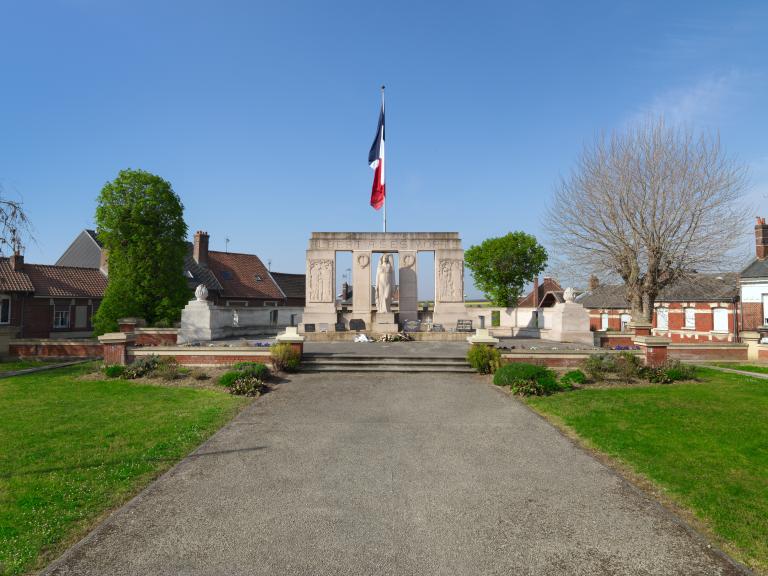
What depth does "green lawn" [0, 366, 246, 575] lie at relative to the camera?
526 centimetres

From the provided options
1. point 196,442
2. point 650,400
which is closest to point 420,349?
point 650,400

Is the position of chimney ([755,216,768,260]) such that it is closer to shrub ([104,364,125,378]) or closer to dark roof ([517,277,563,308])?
dark roof ([517,277,563,308])

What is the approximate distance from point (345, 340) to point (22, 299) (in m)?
27.0

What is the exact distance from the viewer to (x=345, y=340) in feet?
78.8

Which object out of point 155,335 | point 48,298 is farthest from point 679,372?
point 48,298

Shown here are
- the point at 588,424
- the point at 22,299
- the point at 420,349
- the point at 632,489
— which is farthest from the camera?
the point at 22,299

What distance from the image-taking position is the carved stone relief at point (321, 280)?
95.3 feet

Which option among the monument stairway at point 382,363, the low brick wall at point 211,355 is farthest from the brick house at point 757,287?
the low brick wall at point 211,355

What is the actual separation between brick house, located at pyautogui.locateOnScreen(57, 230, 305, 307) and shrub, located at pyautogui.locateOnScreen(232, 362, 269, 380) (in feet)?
97.0

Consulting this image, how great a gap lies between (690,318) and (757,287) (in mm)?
6538

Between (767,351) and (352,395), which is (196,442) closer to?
(352,395)

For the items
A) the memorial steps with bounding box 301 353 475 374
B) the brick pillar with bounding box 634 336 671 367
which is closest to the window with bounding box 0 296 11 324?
the memorial steps with bounding box 301 353 475 374

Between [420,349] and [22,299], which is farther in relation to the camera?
[22,299]

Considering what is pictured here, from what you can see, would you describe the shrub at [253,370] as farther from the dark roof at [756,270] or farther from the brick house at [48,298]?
the dark roof at [756,270]
